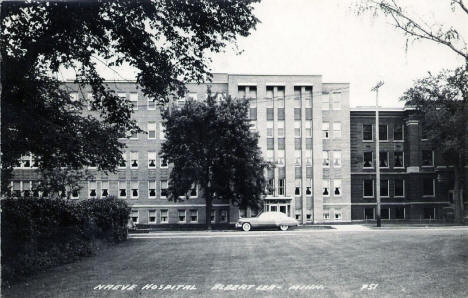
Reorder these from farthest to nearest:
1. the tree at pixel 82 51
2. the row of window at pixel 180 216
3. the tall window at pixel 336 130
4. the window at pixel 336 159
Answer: the tall window at pixel 336 130 < the window at pixel 336 159 < the row of window at pixel 180 216 < the tree at pixel 82 51

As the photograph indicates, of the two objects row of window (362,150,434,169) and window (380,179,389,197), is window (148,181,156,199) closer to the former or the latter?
row of window (362,150,434,169)

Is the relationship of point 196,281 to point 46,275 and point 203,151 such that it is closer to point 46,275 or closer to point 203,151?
point 46,275

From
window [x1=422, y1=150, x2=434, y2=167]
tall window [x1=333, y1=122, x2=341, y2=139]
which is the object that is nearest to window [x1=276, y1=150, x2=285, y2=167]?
tall window [x1=333, y1=122, x2=341, y2=139]

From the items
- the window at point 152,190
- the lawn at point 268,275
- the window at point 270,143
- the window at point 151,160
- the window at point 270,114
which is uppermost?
the window at point 270,114

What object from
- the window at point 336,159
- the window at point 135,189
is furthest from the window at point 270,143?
the window at point 135,189

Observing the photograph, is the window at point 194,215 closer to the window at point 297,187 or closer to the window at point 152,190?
the window at point 152,190

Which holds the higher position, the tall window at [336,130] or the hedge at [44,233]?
the tall window at [336,130]

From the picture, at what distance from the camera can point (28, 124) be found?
12.3 meters

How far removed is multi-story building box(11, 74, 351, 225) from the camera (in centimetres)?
5128

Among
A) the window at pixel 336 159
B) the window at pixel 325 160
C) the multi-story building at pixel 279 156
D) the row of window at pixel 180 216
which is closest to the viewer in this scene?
the row of window at pixel 180 216

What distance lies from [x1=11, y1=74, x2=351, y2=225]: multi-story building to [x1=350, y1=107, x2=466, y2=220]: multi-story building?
2.51m

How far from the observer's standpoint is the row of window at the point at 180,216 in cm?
5112

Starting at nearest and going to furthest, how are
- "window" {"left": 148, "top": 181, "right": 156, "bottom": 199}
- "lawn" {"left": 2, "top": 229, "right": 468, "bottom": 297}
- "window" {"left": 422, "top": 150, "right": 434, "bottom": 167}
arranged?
"lawn" {"left": 2, "top": 229, "right": 468, "bottom": 297} < "window" {"left": 148, "top": 181, "right": 156, "bottom": 199} < "window" {"left": 422, "top": 150, "right": 434, "bottom": 167}

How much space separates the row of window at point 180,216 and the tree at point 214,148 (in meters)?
11.1
